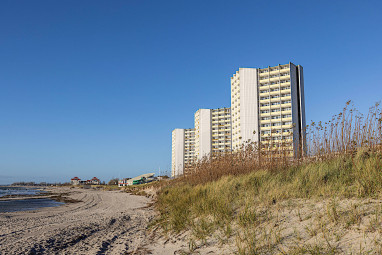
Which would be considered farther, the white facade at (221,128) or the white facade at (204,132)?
the white facade at (204,132)

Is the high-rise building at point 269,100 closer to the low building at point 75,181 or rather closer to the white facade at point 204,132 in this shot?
the white facade at point 204,132

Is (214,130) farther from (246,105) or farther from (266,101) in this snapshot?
(266,101)

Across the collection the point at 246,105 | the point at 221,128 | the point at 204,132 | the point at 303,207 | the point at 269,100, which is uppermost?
the point at 269,100

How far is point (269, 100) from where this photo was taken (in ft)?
240

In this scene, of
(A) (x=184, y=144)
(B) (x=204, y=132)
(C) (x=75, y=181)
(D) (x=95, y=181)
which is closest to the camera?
(B) (x=204, y=132)

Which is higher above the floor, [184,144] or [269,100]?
[269,100]

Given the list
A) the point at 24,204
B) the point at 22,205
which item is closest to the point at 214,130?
the point at 24,204

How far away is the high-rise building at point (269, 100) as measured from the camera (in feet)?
232

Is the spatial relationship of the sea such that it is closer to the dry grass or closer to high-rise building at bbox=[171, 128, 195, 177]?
the dry grass

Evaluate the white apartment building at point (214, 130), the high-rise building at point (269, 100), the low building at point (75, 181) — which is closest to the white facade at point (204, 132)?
the white apartment building at point (214, 130)

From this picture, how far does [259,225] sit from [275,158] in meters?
6.03

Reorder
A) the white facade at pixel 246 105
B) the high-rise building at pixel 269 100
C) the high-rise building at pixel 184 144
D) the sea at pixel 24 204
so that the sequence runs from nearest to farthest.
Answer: the sea at pixel 24 204 < the high-rise building at pixel 269 100 < the white facade at pixel 246 105 < the high-rise building at pixel 184 144

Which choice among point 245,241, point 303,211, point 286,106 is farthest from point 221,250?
point 286,106

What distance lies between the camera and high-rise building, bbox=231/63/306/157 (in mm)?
70562
